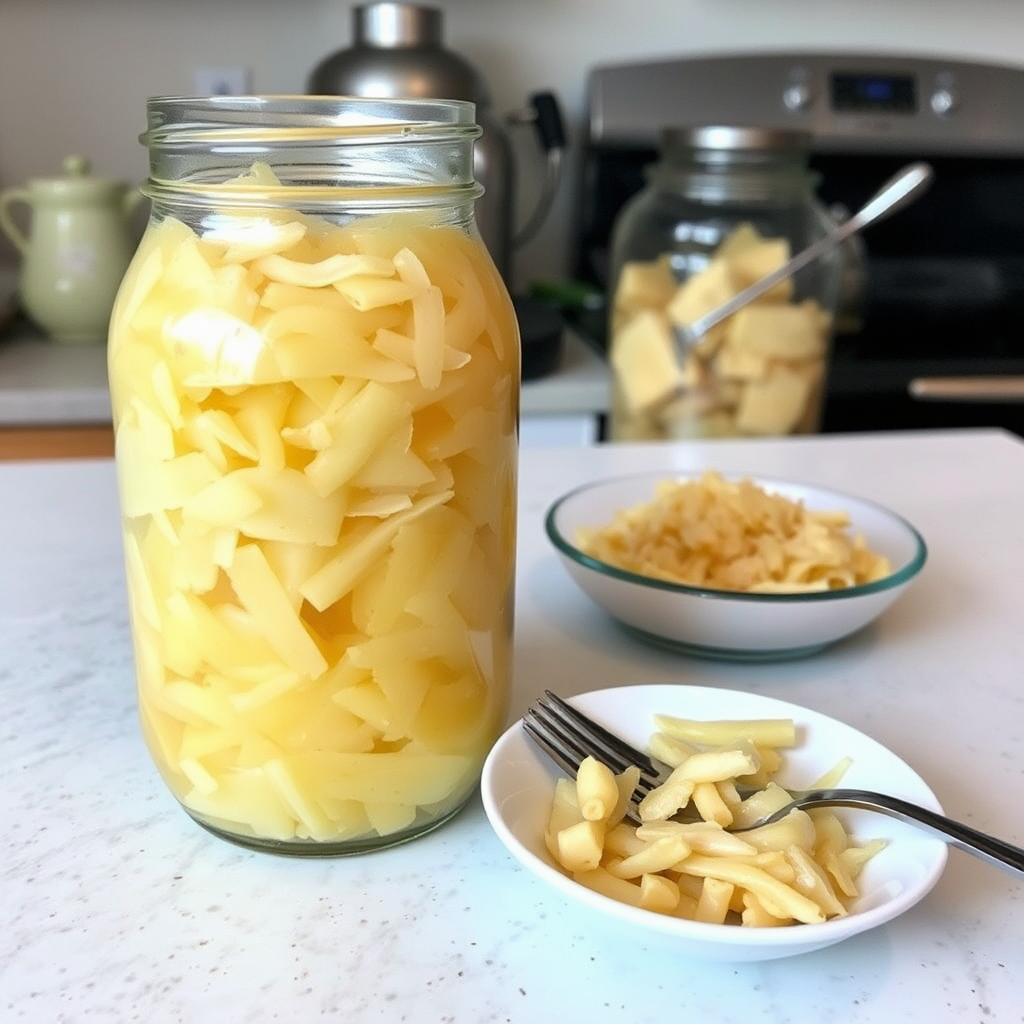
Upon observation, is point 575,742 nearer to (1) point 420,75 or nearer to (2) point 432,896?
(2) point 432,896

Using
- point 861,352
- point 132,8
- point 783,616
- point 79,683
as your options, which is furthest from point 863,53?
point 79,683

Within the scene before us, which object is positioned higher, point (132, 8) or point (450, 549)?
point (132, 8)

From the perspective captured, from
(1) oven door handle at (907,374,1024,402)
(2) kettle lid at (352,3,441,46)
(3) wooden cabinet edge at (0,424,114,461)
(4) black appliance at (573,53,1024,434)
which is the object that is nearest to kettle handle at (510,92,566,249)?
(4) black appliance at (573,53,1024,434)

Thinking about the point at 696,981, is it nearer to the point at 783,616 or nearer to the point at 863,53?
the point at 783,616

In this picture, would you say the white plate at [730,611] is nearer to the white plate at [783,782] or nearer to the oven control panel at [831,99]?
the white plate at [783,782]

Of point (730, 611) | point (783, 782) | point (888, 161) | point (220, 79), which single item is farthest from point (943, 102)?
point (783, 782)

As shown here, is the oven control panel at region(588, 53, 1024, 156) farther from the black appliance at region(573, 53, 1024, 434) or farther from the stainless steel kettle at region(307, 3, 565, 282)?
the stainless steel kettle at region(307, 3, 565, 282)
